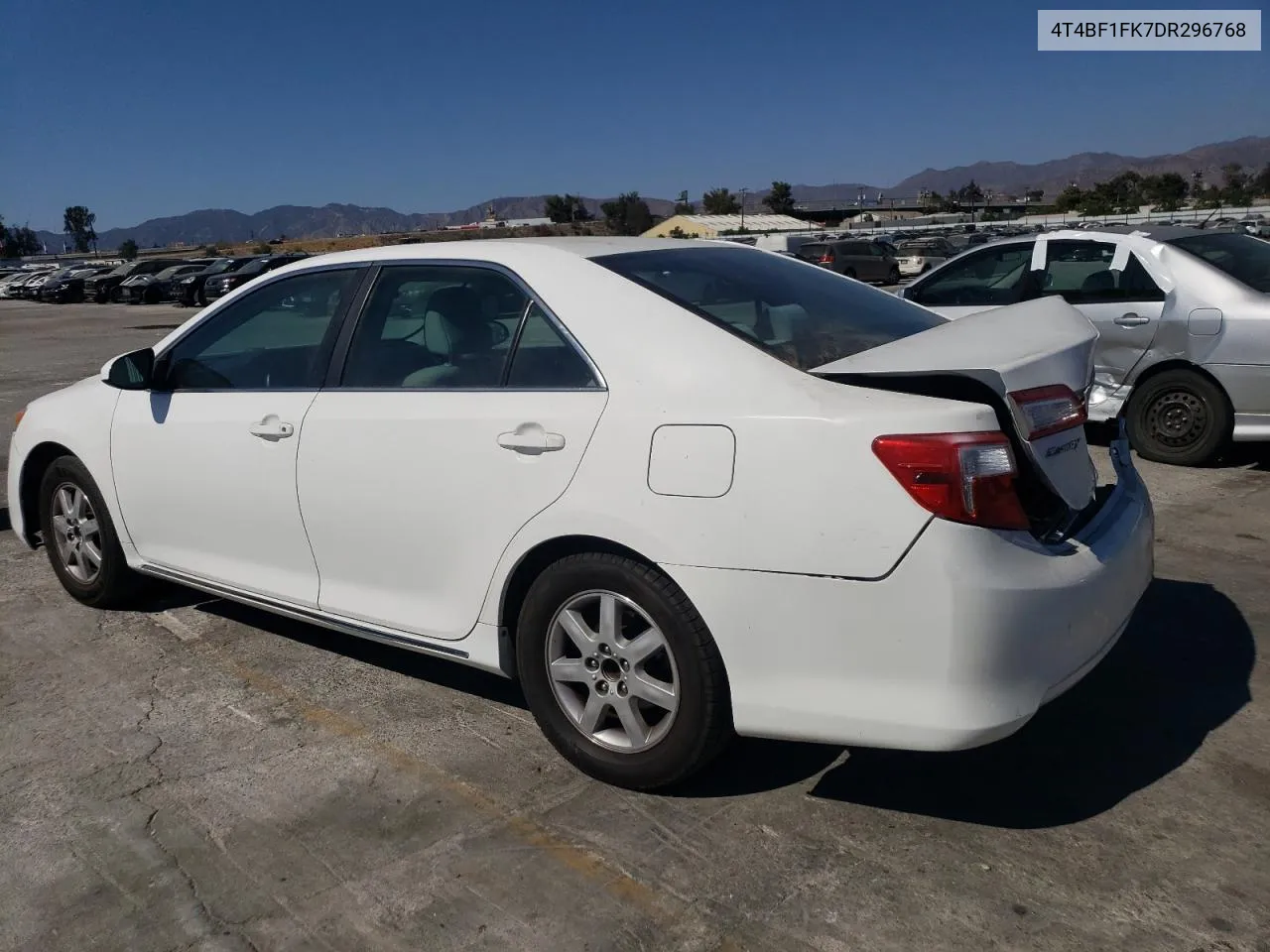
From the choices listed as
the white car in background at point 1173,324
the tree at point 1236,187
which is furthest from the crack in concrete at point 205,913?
the tree at point 1236,187

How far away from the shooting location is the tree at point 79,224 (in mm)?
151875

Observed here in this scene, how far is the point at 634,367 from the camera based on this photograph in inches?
123

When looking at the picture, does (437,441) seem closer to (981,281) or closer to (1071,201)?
(981,281)

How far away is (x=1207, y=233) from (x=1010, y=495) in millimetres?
6053

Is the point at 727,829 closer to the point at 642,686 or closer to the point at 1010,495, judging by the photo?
the point at 642,686

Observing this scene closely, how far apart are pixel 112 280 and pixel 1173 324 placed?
149 feet

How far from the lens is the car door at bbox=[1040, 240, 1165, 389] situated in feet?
23.7

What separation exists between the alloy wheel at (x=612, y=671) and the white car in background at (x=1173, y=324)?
4.92 meters

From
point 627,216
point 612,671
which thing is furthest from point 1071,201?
point 612,671

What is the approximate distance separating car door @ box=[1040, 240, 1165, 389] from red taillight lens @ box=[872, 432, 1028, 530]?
16.1 feet

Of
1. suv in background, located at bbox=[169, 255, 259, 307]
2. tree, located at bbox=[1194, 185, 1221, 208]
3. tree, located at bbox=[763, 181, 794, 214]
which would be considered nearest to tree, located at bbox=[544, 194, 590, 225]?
tree, located at bbox=[763, 181, 794, 214]

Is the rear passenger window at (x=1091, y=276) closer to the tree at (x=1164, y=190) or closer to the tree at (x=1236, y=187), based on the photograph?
the tree at (x=1236, y=187)

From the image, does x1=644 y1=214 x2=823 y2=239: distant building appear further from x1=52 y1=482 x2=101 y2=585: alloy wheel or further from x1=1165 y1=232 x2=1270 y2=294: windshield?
x1=52 y1=482 x2=101 y2=585: alloy wheel

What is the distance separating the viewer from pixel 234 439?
407 cm
